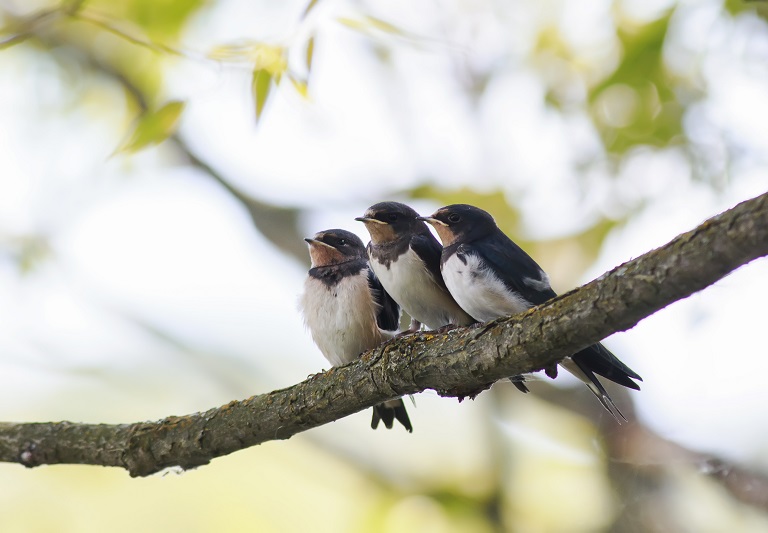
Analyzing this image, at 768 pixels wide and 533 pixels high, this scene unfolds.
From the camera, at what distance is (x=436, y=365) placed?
2.32 m

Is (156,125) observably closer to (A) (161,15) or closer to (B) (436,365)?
(B) (436,365)

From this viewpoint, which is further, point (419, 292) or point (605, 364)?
point (419, 292)

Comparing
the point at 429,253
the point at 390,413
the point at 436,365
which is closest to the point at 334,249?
the point at 429,253

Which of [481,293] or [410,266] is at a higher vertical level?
[410,266]

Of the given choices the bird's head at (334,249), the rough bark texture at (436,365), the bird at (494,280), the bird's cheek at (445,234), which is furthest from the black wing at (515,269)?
the bird's head at (334,249)

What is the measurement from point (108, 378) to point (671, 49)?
583 centimetres

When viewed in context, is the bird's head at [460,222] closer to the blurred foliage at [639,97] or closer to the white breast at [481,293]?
the white breast at [481,293]

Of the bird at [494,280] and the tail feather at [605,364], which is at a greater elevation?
the bird at [494,280]

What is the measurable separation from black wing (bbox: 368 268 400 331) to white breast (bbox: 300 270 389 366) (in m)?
0.03

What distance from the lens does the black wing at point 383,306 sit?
3.64 metres

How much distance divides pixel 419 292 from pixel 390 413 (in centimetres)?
85

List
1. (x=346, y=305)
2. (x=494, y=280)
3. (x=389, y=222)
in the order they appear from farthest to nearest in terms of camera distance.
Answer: (x=346, y=305) → (x=389, y=222) → (x=494, y=280)

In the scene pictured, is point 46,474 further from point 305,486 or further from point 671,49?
point 671,49

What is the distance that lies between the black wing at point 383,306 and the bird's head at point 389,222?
0.90 ft
